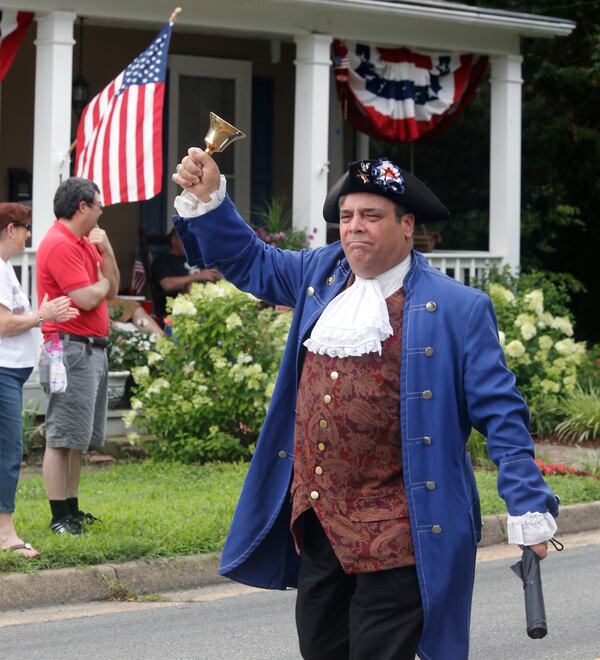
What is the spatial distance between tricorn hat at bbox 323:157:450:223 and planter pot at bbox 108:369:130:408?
7.18 metres

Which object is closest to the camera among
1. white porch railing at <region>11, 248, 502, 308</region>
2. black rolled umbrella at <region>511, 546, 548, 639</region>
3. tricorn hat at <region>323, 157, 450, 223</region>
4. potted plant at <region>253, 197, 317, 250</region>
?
black rolled umbrella at <region>511, 546, 548, 639</region>

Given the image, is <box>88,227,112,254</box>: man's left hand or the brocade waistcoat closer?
the brocade waistcoat

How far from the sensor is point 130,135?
35.7 feet

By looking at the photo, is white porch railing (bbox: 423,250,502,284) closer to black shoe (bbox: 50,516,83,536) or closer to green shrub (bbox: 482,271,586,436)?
green shrub (bbox: 482,271,586,436)

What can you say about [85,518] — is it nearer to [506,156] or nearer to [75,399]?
[75,399]

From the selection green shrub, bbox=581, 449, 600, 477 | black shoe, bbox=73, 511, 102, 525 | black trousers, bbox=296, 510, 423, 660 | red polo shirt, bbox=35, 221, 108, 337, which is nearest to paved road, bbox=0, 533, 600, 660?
black shoe, bbox=73, 511, 102, 525

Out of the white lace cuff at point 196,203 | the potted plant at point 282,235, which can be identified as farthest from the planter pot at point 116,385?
the white lace cuff at point 196,203

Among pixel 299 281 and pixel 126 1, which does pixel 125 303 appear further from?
pixel 299 281

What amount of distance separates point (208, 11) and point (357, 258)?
9.03 metres

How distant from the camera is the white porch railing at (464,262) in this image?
14266mm

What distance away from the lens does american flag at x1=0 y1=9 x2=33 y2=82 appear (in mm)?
11531

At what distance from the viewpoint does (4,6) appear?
1130 centimetres

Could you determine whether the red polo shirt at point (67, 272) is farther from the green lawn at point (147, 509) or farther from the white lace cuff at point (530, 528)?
the white lace cuff at point (530, 528)

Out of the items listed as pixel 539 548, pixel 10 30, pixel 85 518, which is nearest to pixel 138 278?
pixel 10 30
